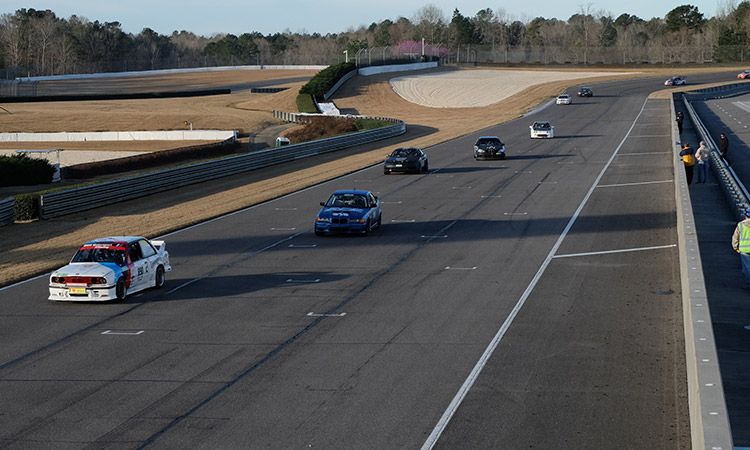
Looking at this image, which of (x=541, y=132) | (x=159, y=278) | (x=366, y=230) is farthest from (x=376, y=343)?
(x=541, y=132)

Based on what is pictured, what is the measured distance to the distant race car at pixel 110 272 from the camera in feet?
72.9

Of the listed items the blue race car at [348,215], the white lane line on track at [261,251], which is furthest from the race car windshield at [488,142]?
the white lane line on track at [261,251]

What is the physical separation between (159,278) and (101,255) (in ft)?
5.30

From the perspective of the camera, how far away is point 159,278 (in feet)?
79.6

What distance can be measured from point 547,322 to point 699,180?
74.6ft

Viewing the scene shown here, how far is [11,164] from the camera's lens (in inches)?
1923

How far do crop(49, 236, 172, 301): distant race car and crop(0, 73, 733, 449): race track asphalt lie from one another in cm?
37

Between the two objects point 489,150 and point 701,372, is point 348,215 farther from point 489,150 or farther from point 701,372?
point 489,150

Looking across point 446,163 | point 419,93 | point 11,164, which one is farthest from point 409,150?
point 419,93

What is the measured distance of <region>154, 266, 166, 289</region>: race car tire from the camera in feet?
79.1

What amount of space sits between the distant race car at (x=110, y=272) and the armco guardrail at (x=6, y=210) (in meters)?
13.6

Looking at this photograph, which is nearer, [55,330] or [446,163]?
[55,330]

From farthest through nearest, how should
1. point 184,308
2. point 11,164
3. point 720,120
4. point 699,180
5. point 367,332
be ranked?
point 720,120, point 11,164, point 699,180, point 184,308, point 367,332

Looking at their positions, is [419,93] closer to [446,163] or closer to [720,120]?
[720,120]
